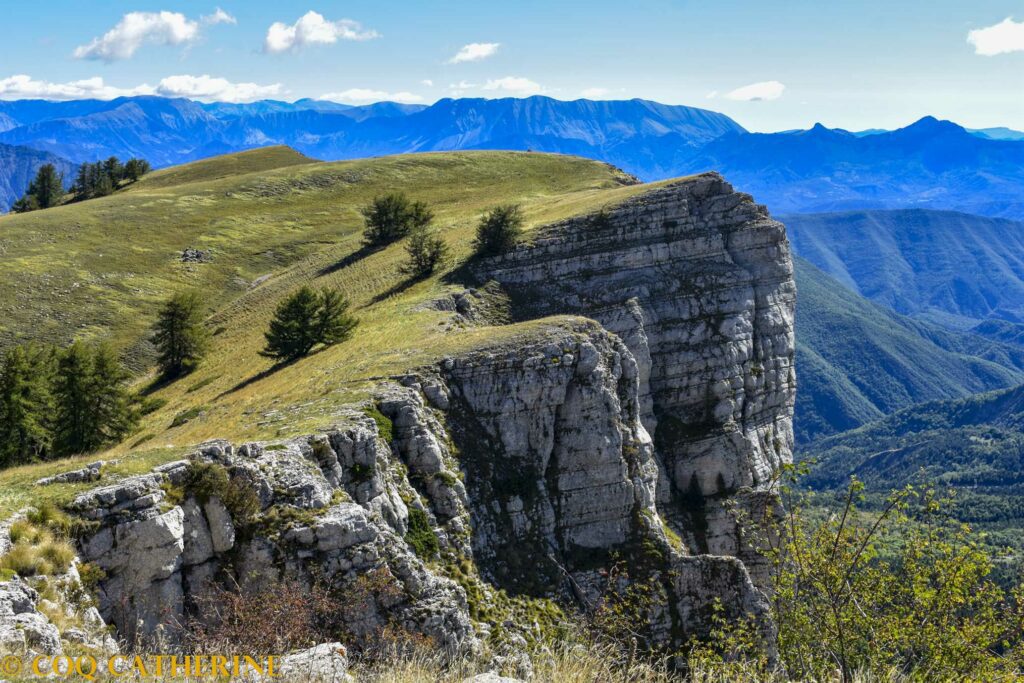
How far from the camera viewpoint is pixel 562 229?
65875mm

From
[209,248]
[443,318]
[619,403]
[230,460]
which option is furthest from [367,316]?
[209,248]

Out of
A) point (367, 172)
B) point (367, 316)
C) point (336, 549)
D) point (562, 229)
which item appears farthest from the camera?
point (367, 172)

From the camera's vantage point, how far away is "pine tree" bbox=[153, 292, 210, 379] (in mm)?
60906

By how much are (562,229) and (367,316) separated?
20536 mm

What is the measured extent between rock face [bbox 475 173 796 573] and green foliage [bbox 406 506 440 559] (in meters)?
28.3

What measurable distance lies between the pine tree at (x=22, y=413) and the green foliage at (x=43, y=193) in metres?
113

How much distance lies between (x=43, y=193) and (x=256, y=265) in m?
69.6

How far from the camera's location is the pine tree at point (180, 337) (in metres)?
60.9

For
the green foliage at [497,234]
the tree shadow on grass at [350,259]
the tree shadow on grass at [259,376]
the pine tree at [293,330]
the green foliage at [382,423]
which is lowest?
the tree shadow on grass at [259,376]

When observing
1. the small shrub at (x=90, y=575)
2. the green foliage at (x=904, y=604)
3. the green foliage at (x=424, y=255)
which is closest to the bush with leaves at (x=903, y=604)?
the green foliage at (x=904, y=604)

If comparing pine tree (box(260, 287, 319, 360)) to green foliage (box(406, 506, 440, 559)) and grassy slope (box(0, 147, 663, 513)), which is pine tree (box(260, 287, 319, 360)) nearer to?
grassy slope (box(0, 147, 663, 513))

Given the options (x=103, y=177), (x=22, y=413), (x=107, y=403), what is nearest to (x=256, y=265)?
(x=107, y=403)

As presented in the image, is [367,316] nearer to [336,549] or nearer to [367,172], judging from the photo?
[336,549]

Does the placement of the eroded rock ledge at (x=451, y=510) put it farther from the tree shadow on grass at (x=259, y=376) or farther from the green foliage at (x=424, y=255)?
the green foliage at (x=424, y=255)
